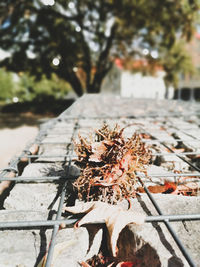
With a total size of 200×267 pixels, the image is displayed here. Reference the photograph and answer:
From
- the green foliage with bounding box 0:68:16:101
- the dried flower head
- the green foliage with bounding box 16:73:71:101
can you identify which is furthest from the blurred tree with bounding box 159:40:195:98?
the green foliage with bounding box 0:68:16:101

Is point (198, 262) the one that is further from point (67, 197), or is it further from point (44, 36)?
point (44, 36)

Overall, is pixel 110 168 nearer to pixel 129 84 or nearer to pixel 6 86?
pixel 6 86

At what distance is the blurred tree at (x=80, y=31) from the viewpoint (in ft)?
36.4

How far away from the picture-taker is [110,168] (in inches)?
43.3

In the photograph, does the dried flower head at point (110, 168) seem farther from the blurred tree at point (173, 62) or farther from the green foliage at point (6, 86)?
the green foliage at point (6, 86)

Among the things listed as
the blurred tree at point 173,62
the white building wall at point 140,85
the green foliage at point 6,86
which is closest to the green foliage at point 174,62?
the blurred tree at point 173,62

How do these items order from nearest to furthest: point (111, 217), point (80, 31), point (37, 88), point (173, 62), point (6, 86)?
1. point (111, 217)
2. point (80, 31)
3. point (173, 62)
4. point (37, 88)
5. point (6, 86)

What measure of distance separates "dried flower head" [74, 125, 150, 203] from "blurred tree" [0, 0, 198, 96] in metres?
11.1

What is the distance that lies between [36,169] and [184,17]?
11853mm

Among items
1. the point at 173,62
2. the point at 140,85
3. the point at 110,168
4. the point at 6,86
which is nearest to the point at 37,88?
the point at 6,86

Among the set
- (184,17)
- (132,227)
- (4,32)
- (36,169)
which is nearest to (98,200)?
(132,227)

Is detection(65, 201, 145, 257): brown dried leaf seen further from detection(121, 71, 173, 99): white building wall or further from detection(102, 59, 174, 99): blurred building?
detection(121, 71, 173, 99): white building wall

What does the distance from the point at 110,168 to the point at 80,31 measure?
13936 mm

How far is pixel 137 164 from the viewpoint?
116 cm
